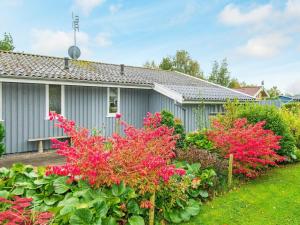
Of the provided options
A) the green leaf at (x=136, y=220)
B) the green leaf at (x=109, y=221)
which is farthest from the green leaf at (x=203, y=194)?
the green leaf at (x=109, y=221)

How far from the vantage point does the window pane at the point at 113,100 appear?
49.1 ft

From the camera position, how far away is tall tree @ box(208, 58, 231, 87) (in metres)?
50.1

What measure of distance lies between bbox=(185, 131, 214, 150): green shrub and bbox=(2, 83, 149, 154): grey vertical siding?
535 cm

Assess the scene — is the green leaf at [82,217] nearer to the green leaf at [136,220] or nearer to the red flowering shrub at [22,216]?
the red flowering shrub at [22,216]

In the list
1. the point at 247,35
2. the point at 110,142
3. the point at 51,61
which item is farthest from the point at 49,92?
the point at 247,35

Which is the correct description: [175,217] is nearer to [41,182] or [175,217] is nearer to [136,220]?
[136,220]

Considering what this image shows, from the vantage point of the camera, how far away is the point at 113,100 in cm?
1511

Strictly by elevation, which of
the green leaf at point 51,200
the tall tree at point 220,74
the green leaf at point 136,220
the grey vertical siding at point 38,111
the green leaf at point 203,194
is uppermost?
the tall tree at point 220,74

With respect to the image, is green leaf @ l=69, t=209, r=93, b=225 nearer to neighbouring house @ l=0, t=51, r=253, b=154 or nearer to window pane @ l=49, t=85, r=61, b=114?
neighbouring house @ l=0, t=51, r=253, b=154

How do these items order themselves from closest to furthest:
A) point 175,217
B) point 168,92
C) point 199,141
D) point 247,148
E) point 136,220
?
point 136,220 < point 175,217 < point 247,148 < point 199,141 < point 168,92

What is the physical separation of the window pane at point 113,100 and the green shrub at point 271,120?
603 cm

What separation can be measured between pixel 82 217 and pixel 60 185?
1.23 metres

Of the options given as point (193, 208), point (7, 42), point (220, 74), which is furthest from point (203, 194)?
point (220, 74)

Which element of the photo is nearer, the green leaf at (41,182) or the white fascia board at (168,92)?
the green leaf at (41,182)
